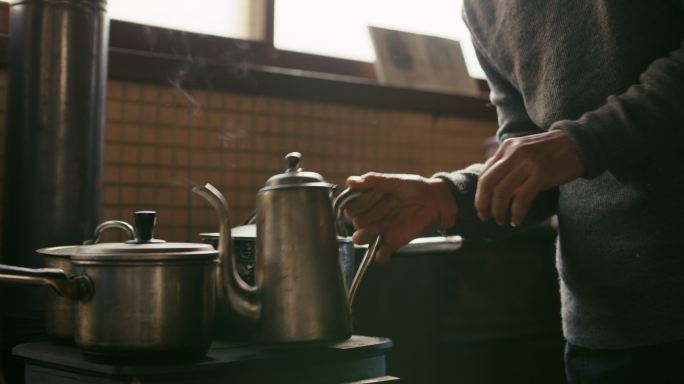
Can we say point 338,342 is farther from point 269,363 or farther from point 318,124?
point 318,124

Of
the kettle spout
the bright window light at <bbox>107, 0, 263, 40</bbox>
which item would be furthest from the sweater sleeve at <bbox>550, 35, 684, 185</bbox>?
the bright window light at <bbox>107, 0, 263, 40</bbox>

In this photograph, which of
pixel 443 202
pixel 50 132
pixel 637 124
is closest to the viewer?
pixel 637 124

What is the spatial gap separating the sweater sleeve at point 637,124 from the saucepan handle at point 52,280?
76 cm

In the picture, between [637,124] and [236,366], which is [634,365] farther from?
[236,366]

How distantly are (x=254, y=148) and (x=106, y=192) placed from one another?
1.76 ft

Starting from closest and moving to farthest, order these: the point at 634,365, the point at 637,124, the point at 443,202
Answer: the point at 637,124 → the point at 634,365 → the point at 443,202

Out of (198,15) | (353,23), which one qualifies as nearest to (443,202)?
(198,15)

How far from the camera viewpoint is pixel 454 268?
250 cm

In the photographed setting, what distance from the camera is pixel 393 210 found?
1480 mm

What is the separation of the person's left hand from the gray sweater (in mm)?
30

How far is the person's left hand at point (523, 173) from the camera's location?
3.91ft

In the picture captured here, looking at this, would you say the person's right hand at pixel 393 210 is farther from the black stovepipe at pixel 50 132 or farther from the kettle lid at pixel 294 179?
the black stovepipe at pixel 50 132

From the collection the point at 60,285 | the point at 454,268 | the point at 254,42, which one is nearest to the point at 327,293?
the point at 60,285

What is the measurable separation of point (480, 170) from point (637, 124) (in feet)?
1.34
